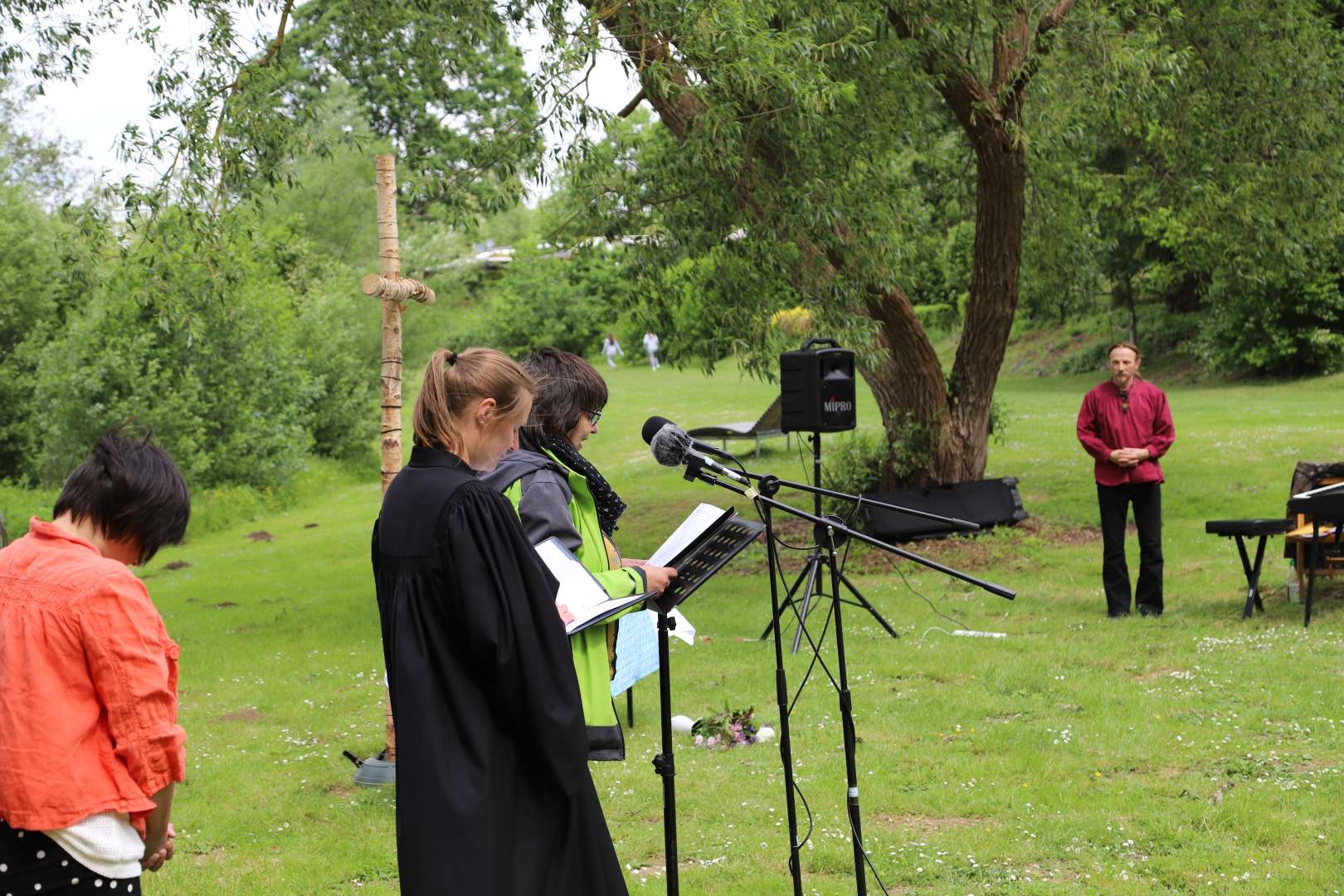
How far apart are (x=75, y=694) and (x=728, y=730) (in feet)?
16.2

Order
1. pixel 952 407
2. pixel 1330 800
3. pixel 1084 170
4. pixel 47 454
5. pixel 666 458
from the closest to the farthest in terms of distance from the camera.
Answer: pixel 666 458 < pixel 1330 800 < pixel 952 407 < pixel 1084 170 < pixel 47 454

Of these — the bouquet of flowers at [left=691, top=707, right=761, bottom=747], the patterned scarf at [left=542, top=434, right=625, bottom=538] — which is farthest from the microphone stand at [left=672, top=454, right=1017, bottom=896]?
the bouquet of flowers at [left=691, top=707, right=761, bottom=747]

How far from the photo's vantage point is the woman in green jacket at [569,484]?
4180 millimetres

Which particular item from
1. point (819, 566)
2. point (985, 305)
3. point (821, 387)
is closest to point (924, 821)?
point (821, 387)

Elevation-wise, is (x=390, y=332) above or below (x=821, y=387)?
above

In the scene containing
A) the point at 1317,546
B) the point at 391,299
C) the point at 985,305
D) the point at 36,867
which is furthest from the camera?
the point at 985,305

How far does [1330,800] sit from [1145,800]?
784 mm

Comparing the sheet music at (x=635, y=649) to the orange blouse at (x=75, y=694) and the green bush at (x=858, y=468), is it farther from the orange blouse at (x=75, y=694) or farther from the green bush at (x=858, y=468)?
the green bush at (x=858, y=468)

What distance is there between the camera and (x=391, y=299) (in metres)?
6.39

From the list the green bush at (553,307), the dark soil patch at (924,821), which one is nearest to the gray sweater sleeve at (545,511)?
the dark soil patch at (924,821)

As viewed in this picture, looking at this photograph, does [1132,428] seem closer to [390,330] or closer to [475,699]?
[390,330]

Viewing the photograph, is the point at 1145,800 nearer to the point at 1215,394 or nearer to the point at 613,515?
the point at 613,515

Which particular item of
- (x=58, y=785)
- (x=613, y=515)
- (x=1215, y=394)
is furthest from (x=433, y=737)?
(x=1215, y=394)

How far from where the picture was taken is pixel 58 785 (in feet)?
9.61
